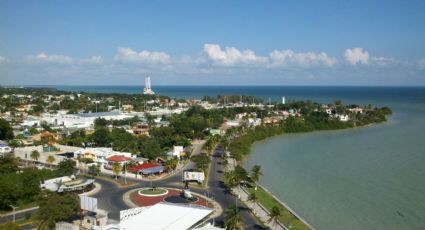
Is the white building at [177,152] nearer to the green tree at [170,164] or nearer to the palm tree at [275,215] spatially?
the green tree at [170,164]

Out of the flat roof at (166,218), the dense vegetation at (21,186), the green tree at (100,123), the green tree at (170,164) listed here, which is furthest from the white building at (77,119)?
the flat roof at (166,218)

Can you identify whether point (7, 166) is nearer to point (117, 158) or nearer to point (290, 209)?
point (117, 158)

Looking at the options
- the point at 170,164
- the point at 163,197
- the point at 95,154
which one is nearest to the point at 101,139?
the point at 95,154

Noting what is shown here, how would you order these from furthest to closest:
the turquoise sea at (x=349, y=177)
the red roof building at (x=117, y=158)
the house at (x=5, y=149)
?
the house at (x=5, y=149), the red roof building at (x=117, y=158), the turquoise sea at (x=349, y=177)

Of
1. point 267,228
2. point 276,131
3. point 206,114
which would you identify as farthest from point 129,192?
point 206,114

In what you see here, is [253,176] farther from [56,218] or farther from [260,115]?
[260,115]

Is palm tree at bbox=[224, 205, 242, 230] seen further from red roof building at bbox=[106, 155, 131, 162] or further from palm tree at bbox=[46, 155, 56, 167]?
palm tree at bbox=[46, 155, 56, 167]
